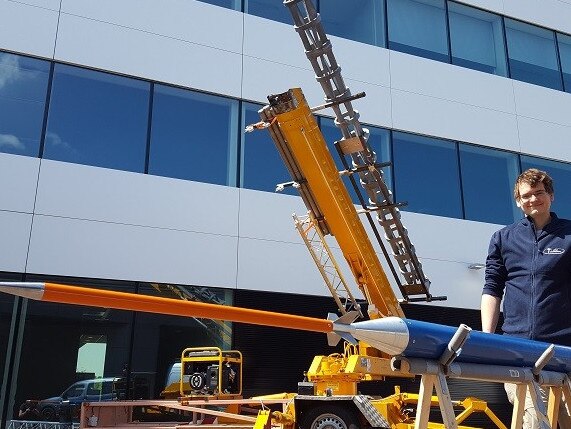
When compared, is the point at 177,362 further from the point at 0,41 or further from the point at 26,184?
the point at 0,41

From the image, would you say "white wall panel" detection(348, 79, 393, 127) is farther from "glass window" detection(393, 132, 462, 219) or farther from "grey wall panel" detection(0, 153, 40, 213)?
"grey wall panel" detection(0, 153, 40, 213)

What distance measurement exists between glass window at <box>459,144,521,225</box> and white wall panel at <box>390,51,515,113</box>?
1284 millimetres

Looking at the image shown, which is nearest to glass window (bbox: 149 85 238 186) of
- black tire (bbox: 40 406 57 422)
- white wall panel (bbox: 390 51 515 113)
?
white wall panel (bbox: 390 51 515 113)

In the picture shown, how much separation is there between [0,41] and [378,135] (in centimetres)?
817

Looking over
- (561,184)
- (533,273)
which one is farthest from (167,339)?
(561,184)

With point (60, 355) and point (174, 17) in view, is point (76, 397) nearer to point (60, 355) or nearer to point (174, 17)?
point (60, 355)

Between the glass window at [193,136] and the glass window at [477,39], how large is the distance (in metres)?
6.78

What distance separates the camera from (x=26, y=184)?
10477 mm

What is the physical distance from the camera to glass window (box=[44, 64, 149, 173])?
11164mm

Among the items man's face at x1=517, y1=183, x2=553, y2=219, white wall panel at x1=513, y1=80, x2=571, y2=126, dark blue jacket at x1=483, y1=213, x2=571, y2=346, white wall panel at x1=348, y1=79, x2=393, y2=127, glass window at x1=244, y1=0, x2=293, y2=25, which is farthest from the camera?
white wall panel at x1=513, y1=80, x2=571, y2=126

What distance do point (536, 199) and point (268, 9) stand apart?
1093cm

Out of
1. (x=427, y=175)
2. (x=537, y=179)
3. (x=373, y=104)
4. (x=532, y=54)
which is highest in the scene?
(x=532, y=54)

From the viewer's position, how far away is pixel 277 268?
1193cm

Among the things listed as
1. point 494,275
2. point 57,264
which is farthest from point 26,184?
point 494,275
